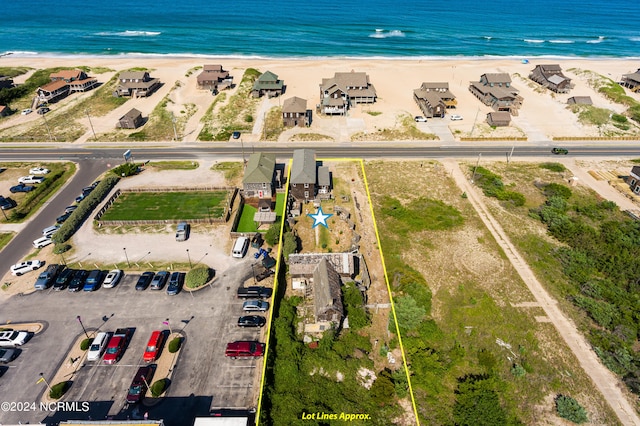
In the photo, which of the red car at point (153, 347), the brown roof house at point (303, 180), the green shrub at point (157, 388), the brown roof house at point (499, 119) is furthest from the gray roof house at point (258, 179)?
the brown roof house at point (499, 119)

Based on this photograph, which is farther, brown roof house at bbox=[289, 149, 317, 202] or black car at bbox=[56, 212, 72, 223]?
brown roof house at bbox=[289, 149, 317, 202]

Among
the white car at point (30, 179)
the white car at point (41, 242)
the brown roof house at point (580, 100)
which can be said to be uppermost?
the brown roof house at point (580, 100)

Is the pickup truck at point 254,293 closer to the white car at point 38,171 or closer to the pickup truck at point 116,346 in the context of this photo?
the pickup truck at point 116,346

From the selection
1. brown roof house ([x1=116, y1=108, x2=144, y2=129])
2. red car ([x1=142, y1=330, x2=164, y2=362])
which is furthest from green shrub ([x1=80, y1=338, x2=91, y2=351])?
brown roof house ([x1=116, y1=108, x2=144, y2=129])

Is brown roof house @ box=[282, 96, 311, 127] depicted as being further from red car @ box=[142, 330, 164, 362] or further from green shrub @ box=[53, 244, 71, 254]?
red car @ box=[142, 330, 164, 362]

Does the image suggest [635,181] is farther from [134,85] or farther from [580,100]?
[134,85]
